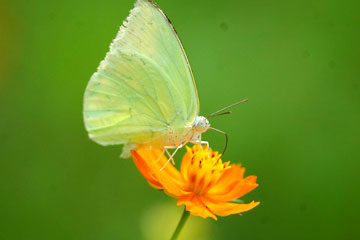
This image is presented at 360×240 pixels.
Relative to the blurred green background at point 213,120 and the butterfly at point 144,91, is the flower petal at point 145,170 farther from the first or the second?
the blurred green background at point 213,120

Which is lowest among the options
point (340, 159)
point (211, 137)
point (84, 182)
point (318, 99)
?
point (84, 182)

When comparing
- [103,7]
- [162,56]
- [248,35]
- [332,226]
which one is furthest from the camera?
[248,35]

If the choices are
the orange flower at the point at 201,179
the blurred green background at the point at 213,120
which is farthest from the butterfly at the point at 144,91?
the blurred green background at the point at 213,120

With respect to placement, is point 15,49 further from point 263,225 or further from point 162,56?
point 263,225

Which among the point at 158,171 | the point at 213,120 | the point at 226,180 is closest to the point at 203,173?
the point at 226,180

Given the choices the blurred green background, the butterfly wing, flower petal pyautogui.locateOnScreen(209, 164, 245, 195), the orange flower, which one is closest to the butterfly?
the butterfly wing

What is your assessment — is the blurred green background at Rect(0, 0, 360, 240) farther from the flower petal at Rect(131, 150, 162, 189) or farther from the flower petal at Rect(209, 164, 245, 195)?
the flower petal at Rect(131, 150, 162, 189)

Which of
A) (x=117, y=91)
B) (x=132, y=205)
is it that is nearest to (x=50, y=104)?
(x=132, y=205)

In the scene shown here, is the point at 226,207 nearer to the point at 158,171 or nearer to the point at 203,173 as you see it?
the point at 203,173
